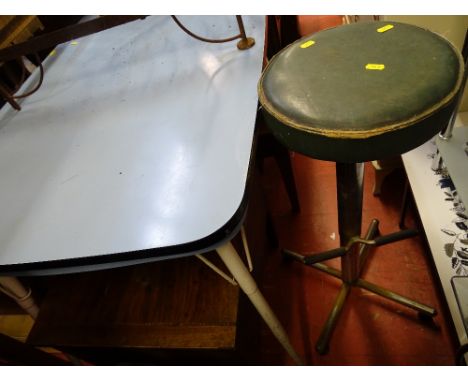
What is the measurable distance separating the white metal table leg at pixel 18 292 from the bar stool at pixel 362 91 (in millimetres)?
870

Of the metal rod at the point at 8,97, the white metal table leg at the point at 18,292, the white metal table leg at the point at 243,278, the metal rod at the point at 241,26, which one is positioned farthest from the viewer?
the metal rod at the point at 8,97

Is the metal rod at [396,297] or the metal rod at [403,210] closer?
the metal rod at [396,297]

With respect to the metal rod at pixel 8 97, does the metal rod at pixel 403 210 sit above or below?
below

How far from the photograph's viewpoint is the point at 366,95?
0.59 m

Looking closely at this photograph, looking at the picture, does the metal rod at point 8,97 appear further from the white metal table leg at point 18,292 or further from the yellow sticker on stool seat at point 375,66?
the yellow sticker on stool seat at point 375,66

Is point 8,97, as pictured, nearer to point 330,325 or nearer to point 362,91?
point 362,91

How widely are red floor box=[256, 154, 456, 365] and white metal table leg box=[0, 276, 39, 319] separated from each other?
2.93 ft

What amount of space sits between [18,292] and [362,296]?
1306 millimetres

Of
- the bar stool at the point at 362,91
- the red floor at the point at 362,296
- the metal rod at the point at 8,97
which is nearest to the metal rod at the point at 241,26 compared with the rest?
the bar stool at the point at 362,91

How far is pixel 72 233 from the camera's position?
678mm

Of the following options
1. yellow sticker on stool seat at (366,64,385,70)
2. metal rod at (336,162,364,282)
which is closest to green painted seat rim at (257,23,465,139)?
yellow sticker on stool seat at (366,64,385,70)

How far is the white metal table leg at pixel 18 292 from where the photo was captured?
2.91ft

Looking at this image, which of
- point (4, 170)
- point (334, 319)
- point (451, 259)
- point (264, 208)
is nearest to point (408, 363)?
point (334, 319)

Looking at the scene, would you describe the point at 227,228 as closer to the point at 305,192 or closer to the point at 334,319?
the point at 334,319
